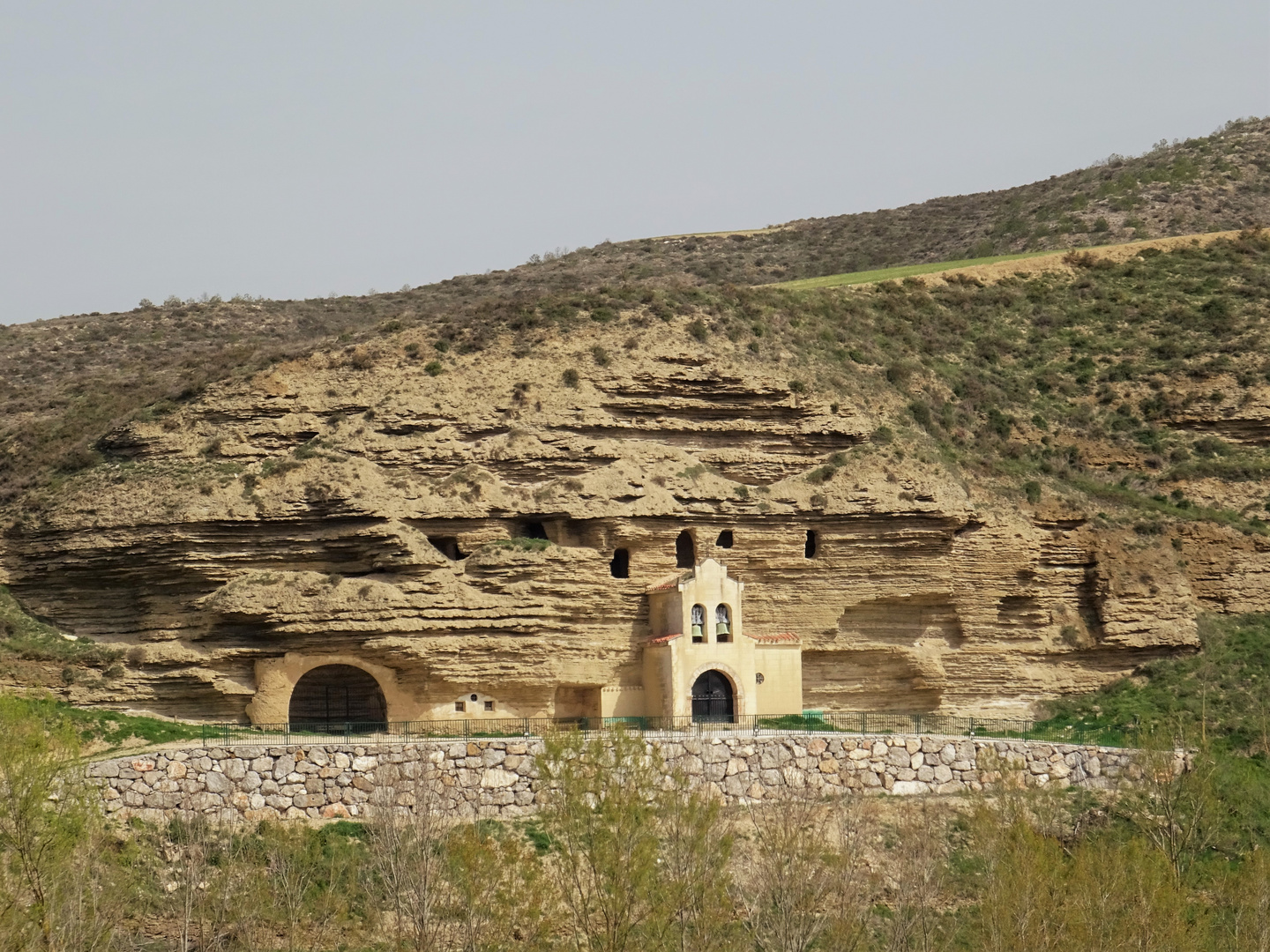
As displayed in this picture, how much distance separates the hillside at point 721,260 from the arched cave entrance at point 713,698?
15067 mm

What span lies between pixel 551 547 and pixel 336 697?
25.4ft

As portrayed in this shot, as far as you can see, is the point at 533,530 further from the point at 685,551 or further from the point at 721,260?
the point at 721,260

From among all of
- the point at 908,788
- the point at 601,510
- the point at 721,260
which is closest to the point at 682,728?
the point at 908,788

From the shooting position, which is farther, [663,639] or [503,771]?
[663,639]

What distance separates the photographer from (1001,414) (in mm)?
70500

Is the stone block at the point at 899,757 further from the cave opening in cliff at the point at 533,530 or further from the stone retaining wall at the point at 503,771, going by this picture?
the cave opening in cliff at the point at 533,530

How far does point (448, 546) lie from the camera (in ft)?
187

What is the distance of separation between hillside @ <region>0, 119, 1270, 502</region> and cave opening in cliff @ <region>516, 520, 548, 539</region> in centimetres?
1117

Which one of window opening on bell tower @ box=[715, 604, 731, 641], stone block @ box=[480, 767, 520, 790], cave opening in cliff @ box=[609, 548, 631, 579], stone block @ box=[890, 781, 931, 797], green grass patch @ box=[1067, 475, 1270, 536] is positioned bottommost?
stone block @ box=[890, 781, 931, 797]

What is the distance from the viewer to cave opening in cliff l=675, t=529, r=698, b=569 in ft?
193

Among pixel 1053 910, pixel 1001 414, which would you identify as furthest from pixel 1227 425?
pixel 1053 910

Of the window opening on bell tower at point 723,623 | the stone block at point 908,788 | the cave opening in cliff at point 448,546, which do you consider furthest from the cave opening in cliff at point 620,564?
Answer: the stone block at point 908,788

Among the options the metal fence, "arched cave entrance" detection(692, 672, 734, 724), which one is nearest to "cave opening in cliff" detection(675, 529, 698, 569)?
"arched cave entrance" detection(692, 672, 734, 724)

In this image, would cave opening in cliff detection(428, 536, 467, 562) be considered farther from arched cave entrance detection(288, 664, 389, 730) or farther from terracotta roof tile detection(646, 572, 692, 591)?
terracotta roof tile detection(646, 572, 692, 591)
